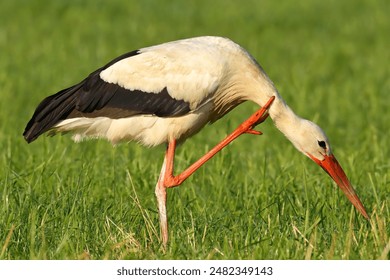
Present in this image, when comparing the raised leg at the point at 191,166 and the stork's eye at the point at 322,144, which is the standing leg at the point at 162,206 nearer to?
the raised leg at the point at 191,166

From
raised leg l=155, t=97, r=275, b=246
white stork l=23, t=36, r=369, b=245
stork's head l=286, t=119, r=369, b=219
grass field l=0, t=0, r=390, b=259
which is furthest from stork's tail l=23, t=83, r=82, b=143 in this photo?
stork's head l=286, t=119, r=369, b=219

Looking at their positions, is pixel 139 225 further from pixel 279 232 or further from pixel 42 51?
pixel 42 51

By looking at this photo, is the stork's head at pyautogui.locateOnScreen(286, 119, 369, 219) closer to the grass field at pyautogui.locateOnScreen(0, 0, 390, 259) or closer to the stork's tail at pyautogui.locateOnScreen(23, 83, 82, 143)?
the grass field at pyautogui.locateOnScreen(0, 0, 390, 259)

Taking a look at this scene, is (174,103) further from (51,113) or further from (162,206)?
(51,113)

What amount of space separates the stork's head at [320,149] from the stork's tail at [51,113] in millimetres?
1503

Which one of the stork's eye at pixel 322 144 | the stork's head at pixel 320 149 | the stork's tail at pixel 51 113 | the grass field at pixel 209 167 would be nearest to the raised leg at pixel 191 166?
the grass field at pixel 209 167

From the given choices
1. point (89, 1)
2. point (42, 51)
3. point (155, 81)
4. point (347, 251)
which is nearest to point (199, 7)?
point (89, 1)

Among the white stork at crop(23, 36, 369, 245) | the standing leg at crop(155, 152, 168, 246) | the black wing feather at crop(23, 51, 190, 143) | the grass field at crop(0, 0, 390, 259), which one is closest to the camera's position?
the grass field at crop(0, 0, 390, 259)

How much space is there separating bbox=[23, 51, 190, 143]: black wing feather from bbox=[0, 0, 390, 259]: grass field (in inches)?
17.2

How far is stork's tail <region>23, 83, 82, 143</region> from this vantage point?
22.0 feet

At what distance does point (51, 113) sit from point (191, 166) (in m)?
1.02

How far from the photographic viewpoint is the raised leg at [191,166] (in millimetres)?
6547

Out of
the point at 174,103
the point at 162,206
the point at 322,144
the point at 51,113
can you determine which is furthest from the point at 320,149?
the point at 51,113

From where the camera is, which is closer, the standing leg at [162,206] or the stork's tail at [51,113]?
the standing leg at [162,206]
